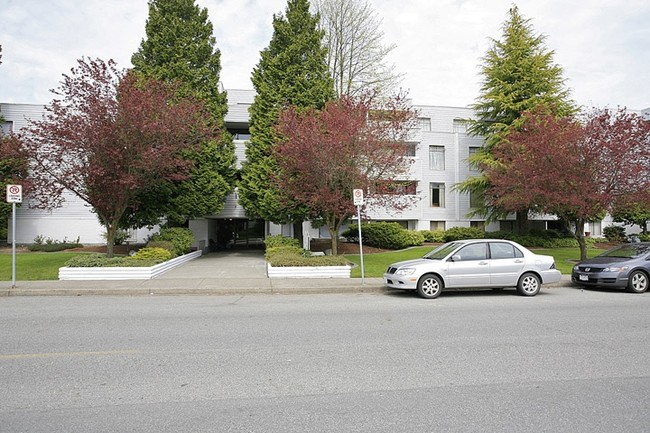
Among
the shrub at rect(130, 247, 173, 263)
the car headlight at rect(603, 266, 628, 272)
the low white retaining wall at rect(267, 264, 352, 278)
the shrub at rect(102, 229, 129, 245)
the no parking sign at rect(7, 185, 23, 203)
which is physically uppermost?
the no parking sign at rect(7, 185, 23, 203)

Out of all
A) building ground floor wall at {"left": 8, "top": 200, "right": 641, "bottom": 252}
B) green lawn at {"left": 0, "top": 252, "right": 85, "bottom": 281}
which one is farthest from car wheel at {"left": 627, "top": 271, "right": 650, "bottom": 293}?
green lawn at {"left": 0, "top": 252, "right": 85, "bottom": 281}

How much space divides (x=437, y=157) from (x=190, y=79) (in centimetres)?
1868

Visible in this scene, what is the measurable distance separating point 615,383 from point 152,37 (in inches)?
928

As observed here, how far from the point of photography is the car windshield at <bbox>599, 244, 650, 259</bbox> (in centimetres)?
1247

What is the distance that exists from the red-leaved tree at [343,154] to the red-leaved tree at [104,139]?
4.30 m

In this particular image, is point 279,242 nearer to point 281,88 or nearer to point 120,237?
point 281,88

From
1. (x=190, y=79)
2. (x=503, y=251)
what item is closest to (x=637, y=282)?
(x=503, y=251)

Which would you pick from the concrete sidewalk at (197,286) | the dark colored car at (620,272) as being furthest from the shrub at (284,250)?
the dark colored car at (620,272)

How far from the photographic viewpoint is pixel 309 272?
45.5 feet

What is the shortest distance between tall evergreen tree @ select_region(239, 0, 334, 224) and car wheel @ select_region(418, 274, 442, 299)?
1085 centimetres

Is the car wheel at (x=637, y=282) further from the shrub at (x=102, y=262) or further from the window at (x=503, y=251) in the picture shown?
the shrub at (x=102, y=262)

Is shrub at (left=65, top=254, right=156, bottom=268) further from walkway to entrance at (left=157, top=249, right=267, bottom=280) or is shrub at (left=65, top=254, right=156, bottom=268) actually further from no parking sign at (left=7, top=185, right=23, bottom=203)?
no parking sign at (left=7, top=185, right=23, bottom=203)

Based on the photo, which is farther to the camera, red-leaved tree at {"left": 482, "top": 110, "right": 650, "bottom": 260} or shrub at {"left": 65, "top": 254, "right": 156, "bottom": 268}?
red-leaved tree at {"left": 482, "top": 110, "right": 650, "bottom": 260}

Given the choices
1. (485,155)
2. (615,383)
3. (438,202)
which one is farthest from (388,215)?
(615,383)
